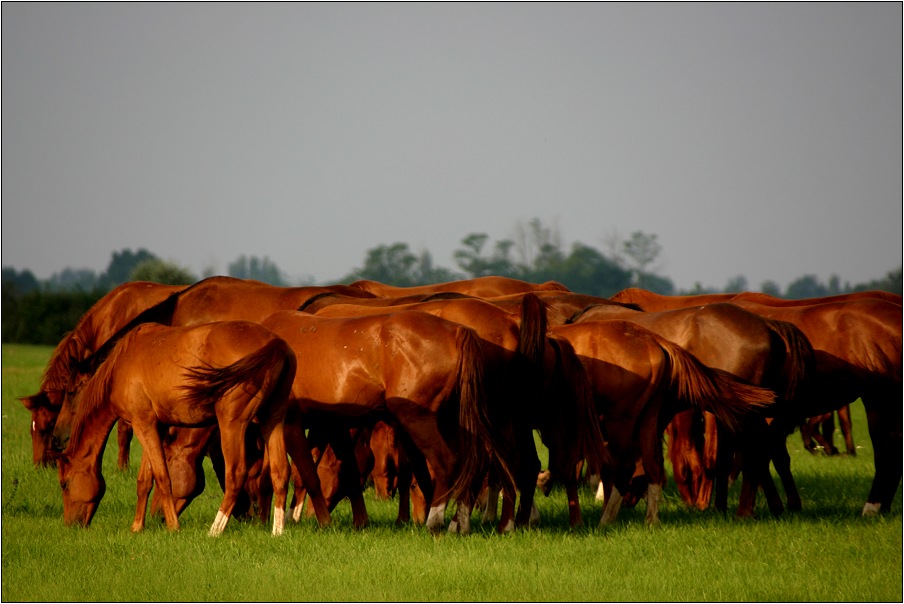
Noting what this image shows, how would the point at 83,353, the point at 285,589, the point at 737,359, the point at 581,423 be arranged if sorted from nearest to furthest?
the point at 285,589 < the point at 581,423 < the point at 737,359 < the point at 83,353

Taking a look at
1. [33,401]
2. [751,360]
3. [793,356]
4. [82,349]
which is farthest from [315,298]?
[793,356]

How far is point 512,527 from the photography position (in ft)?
28.6

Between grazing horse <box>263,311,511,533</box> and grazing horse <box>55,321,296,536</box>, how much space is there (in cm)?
42

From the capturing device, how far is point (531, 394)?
909 cm

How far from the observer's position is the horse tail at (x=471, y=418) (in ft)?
27.1

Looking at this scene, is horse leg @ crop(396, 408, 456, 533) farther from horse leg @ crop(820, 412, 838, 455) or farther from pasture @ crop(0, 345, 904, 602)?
horse leg @ crop(820, 412, 838, 455)

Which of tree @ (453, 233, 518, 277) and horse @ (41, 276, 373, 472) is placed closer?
horse @ (41, 276, 373, 472)

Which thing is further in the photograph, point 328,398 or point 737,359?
point 737,359

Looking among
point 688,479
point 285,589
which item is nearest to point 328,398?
point 285,589

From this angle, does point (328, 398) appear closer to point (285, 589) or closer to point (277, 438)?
point (277, 438)

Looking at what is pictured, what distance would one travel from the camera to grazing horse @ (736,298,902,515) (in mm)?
10117

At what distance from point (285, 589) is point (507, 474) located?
226 centimetres

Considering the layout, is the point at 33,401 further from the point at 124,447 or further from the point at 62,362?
the point at 124,447

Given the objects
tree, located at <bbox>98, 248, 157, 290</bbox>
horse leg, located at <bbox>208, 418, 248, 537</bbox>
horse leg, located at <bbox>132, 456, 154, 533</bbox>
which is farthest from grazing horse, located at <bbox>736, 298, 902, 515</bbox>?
tree, located at <bbox>98, 248, 157, 290</bbox>
